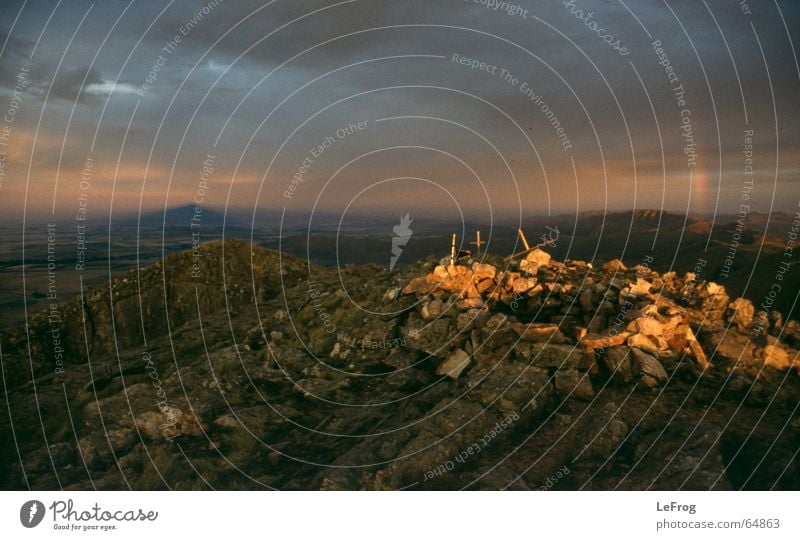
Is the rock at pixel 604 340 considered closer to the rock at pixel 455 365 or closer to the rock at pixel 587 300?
the rock at pixel 587 300

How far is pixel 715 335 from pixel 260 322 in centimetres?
1794

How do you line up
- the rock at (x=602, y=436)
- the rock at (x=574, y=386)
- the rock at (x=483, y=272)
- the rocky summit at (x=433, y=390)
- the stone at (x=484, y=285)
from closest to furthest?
the rocky summit at (x=433, y=390), the rock at (x=602, y=436), the rock at (x=574, y=386), the stone at (x=484, y=285), the rock at (x=483, y=272)

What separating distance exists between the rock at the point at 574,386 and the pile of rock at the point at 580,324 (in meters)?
0.03

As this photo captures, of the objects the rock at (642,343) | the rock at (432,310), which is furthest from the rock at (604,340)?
the rock at (432,310)

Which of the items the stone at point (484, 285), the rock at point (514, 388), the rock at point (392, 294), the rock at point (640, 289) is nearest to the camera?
the rock at point (514, 388)

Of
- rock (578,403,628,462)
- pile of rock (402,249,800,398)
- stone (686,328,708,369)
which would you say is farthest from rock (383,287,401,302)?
stone (686,328,708,369)

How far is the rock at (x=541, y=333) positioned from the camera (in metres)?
16.6


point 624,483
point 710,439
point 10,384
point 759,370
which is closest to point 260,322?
point 10,384

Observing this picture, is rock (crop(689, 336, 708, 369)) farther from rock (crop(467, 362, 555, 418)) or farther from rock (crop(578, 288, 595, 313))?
rock (crop(467, 362, 555, 418))

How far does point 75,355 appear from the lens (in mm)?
21203

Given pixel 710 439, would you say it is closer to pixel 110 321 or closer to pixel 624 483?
pixel 624 483

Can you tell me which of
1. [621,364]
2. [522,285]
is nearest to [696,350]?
[621,364]

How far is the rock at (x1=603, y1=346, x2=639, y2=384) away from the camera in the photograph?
15.5 m
